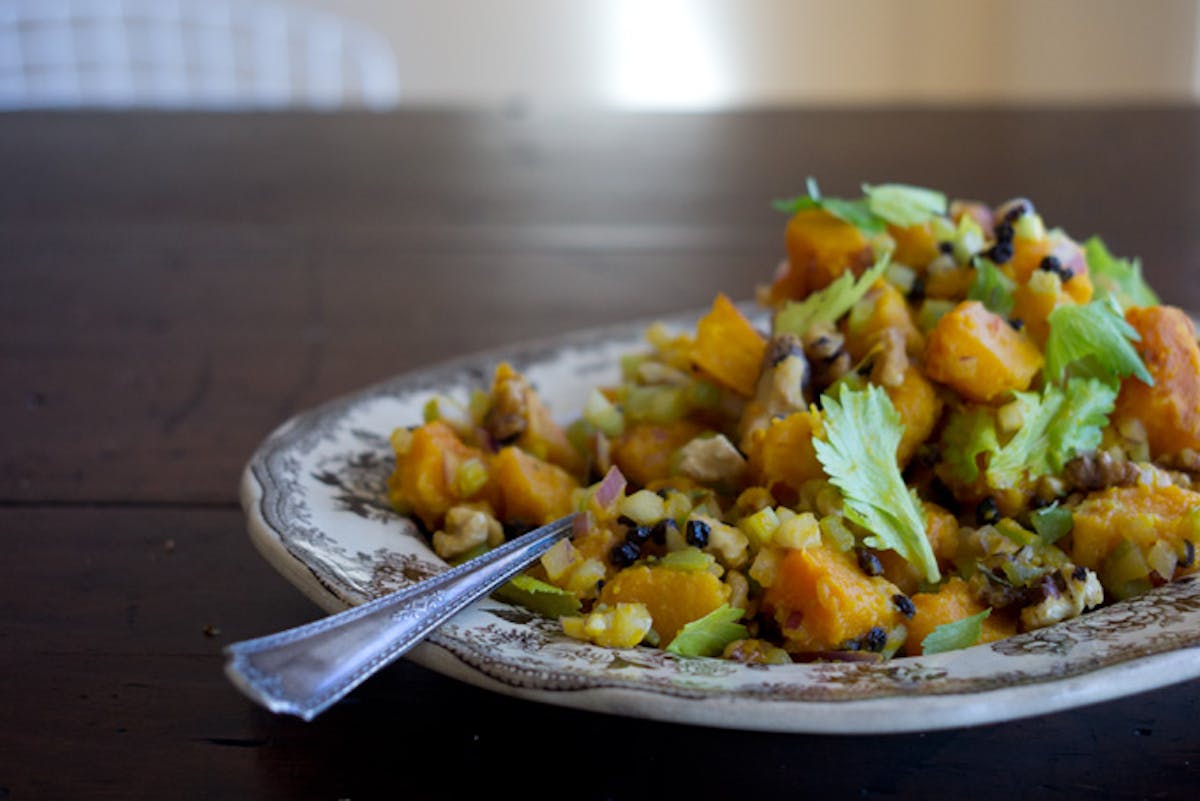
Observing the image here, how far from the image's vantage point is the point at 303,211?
3189 mm

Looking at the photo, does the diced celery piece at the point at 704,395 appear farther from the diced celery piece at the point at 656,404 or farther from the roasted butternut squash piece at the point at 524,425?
the roasted butternut squash piece at the point at 524,425

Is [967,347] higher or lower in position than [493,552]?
higher

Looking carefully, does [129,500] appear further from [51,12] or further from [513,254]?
[51,12]

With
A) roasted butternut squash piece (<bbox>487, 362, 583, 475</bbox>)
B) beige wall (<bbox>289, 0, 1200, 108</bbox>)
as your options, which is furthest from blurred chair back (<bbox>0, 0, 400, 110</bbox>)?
Answer: roasted butternut squash piece (<bbox>487, 362, 583, 475</bbox>)

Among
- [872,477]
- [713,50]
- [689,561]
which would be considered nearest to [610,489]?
[689,561]

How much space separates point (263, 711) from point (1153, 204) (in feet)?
8.40

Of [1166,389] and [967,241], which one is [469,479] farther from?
[1166,389]

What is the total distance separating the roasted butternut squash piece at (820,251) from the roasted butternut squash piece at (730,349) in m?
0.10

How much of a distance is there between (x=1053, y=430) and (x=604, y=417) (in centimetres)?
49

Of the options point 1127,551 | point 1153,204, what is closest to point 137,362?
point 1127,551

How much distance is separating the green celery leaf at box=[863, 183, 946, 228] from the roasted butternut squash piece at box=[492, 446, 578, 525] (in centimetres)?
47

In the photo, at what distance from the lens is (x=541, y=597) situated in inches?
48.5

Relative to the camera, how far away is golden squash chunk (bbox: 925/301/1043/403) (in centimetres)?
132

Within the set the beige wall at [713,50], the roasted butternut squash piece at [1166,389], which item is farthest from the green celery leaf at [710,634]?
the beige wall at [713,50]
